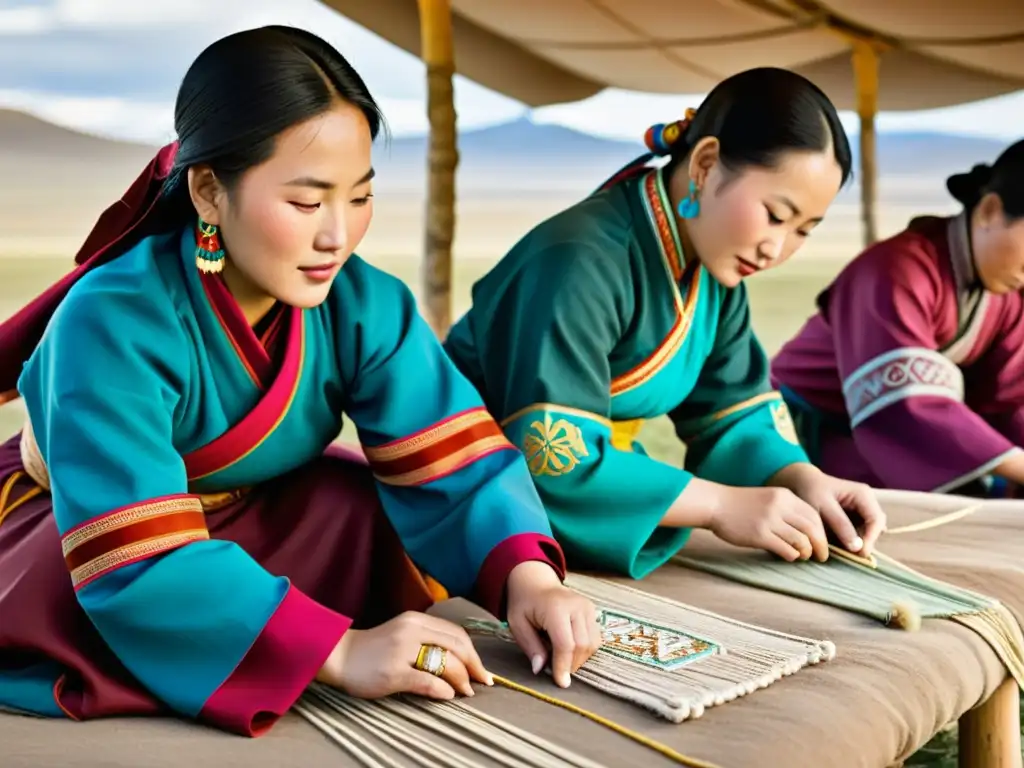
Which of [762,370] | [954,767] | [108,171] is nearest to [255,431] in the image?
[762,370]

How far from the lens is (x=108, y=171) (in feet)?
13.9

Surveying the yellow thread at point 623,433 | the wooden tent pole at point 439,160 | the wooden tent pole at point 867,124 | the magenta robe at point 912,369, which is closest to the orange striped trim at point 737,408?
the yellow thread at point 623,433

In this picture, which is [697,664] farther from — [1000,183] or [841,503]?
[1000,183]

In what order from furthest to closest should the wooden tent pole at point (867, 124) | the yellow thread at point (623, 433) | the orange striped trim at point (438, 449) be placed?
the wooden tent pole at point (867, 124) < the yellow thread at point (623, 433) < the orange striped trim at point (438, 449)

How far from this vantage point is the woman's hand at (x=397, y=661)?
3.87 ft

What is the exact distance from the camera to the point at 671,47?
413 centimetres

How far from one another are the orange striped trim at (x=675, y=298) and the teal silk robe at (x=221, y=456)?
466mm

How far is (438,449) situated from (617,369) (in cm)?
55

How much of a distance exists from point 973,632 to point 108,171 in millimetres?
3586

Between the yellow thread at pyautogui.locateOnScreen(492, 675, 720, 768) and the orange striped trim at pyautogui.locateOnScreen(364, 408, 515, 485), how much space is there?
28 centimetres

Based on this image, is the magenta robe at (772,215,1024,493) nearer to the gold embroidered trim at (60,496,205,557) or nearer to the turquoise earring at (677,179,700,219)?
the turquoise earring at (677,179,700,219)

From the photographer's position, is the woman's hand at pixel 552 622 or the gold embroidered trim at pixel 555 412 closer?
the woman's hand at pixel 552 622

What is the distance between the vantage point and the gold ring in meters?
1.19

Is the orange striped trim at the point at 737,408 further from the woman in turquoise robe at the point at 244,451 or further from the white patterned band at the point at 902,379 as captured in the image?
the woman in turquoise robe at the point at 244,451
